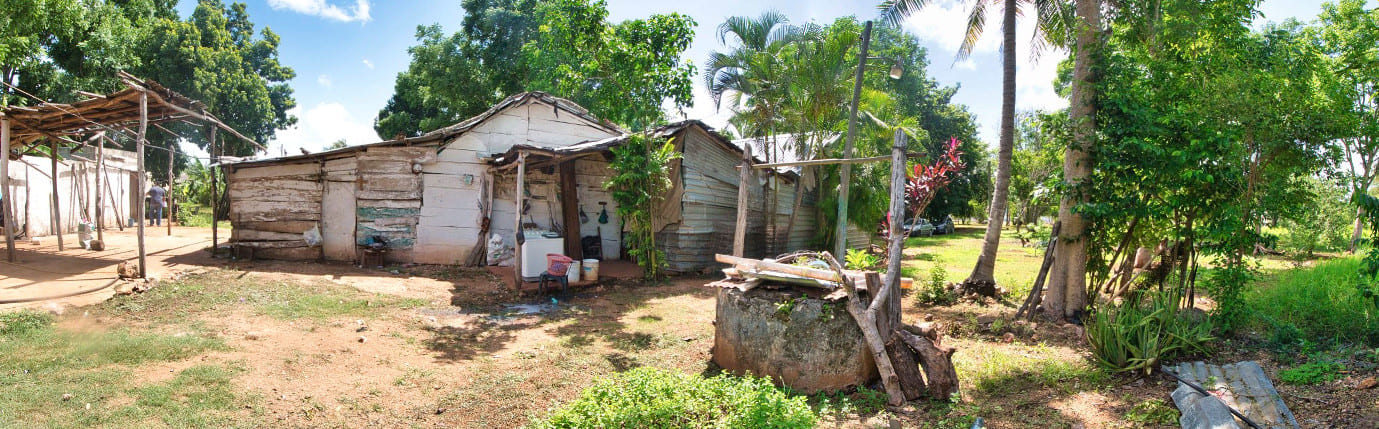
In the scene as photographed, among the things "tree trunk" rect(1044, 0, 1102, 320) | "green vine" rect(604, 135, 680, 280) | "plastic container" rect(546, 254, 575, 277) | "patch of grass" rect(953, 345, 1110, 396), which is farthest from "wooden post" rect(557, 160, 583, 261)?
"tree trunk" rect(1044, 0, 1102, 320)

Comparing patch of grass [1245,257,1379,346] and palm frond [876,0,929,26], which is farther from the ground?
palm frond [876,0,929,26]

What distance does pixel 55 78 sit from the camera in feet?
56.4

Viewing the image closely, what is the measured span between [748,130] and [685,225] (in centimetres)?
651

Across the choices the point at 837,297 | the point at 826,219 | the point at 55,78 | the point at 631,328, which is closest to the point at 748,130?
the point at 826,219

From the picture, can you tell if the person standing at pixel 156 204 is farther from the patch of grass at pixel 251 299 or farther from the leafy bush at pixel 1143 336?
the leafy bush at pixel 1143 336

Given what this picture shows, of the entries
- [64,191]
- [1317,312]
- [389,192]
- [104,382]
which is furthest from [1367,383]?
[64,191]

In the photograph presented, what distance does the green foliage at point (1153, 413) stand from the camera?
14.1ft

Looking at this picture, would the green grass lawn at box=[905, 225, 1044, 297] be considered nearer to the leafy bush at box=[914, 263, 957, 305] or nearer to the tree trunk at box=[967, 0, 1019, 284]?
the leafy bush at box=[914, 263, 957, 305]

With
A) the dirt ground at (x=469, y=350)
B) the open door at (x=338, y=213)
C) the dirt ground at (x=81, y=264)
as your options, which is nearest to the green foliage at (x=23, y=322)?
the dirt ground at (x=469, y=350)

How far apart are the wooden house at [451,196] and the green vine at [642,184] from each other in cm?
45

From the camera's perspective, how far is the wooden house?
11.8 meters

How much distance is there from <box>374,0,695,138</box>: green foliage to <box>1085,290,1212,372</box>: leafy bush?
728 centimetres

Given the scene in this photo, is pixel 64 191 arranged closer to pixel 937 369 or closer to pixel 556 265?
pixel 556 265

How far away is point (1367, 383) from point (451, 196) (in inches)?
514
